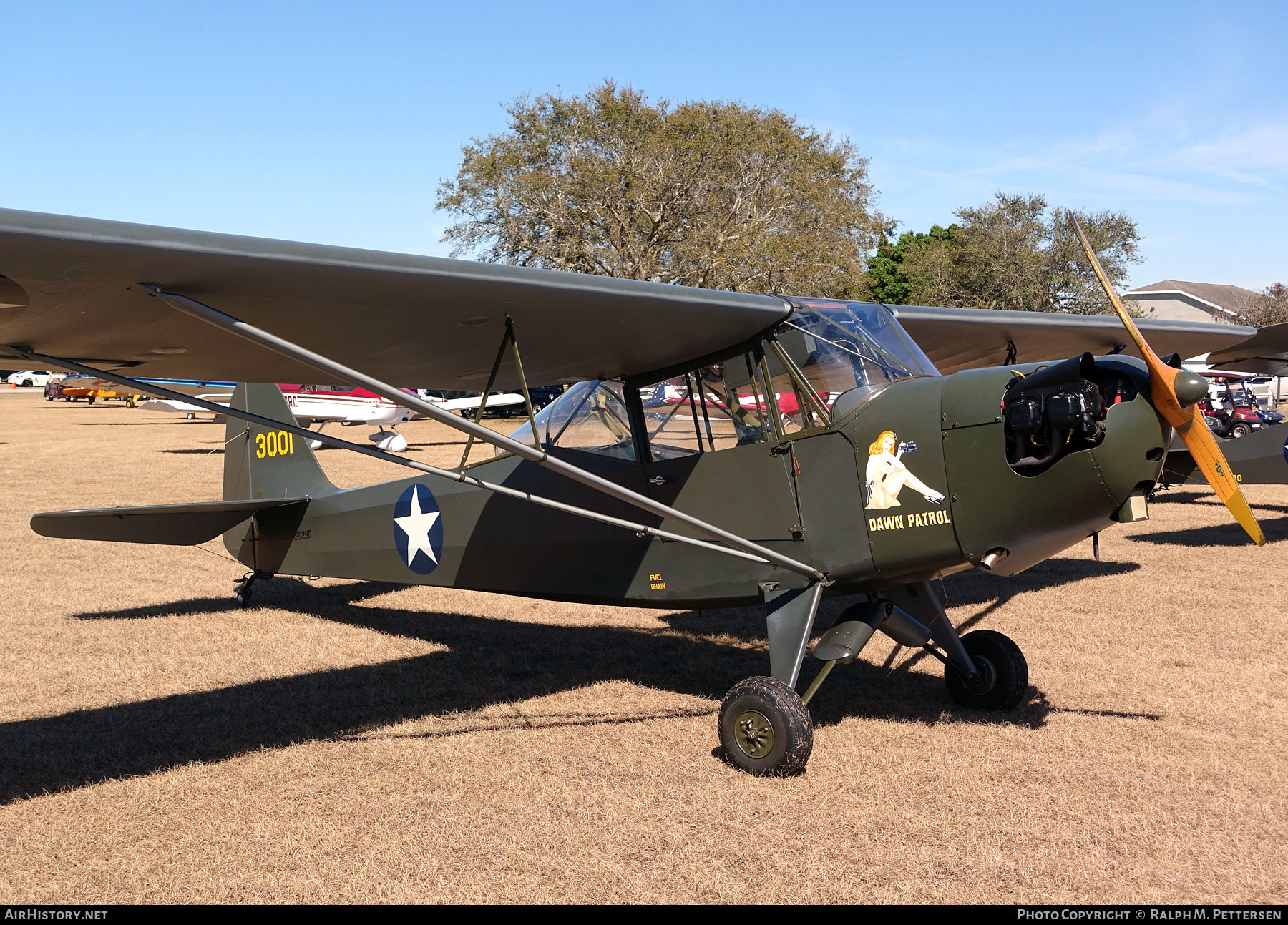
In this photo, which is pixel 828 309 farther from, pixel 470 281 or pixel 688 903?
pixel 688 903

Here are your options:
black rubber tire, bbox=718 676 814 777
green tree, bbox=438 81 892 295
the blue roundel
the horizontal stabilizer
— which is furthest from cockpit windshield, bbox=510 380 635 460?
green tree, bbox=438 81 892 295

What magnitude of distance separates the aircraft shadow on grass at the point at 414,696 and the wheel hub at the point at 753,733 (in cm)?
90

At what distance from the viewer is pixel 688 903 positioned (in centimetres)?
344

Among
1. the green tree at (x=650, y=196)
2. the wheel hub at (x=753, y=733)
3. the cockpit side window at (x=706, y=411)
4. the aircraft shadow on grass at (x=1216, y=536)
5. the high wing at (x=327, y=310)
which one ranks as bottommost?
the wheel hub at (x=753, y=733)

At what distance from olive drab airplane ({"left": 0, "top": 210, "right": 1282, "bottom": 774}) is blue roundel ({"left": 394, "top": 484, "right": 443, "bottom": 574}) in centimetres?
2

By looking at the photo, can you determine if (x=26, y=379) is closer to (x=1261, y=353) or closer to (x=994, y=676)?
(x=1261, y=353)

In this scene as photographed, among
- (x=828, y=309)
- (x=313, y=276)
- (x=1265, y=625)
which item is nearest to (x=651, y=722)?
(x=828, y=309)

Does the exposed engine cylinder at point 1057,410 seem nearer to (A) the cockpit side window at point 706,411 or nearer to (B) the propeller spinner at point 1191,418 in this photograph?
(B) the propeller spinner at point 1191,418

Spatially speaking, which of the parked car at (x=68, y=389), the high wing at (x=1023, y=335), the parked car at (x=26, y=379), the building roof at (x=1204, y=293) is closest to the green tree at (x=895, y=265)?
the building roof at (x=1204, y=293)

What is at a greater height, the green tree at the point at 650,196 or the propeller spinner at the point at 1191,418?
the green tree at the point at 650,196

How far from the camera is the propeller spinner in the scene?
4125mm

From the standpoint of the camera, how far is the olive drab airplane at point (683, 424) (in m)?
4.07

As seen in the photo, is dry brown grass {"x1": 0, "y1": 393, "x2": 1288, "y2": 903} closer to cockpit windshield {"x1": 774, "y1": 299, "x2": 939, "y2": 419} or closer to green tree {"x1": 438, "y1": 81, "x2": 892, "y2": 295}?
cockpit windshield {"x1": 774, "y1": 299, "x2": 939, "y2": 419}

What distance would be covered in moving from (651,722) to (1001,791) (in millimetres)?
1988
